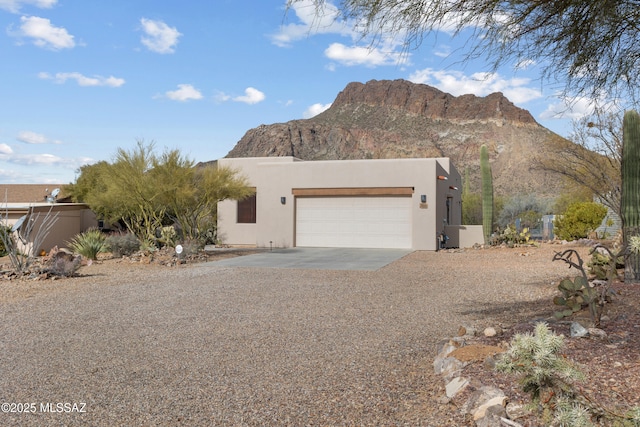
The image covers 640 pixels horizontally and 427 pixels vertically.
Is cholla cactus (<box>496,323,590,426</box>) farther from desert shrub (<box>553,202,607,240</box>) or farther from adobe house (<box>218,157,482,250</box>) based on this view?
desert shrub (<box>553,202,607,240</box>)

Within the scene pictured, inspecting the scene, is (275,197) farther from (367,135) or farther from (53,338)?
(367,135)

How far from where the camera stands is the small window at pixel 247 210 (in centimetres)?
2414

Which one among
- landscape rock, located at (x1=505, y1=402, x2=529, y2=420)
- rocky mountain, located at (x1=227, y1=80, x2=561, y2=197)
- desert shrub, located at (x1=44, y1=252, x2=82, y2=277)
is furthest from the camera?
rocky mountain, located at (x1=227, y1=80, x2=561, y2=197)

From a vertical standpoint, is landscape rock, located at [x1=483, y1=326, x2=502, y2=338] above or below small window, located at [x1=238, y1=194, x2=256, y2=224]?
below

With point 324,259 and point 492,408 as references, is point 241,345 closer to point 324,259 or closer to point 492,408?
point 492,408

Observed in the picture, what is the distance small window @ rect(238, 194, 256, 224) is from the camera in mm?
24141

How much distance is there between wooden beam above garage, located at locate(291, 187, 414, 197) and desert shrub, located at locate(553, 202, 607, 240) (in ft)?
24.9

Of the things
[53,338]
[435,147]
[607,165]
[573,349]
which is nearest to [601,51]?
[573,349]

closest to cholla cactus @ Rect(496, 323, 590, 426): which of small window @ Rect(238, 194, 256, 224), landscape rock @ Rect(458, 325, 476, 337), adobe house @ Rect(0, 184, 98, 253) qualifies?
landscape rock @ Rect(458, 325, 476, 337)

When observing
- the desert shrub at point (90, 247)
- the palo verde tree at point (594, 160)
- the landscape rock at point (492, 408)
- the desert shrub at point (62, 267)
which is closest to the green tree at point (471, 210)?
the palo verde tree at point (594, 160)

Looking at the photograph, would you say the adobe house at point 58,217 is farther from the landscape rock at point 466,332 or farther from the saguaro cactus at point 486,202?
the landscape rock at point 466,332

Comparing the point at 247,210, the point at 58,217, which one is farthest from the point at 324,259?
the point at 58,217

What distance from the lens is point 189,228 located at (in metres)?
19.5

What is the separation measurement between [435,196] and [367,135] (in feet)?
155
